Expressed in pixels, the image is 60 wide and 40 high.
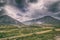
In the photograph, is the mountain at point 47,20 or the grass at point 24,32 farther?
the mountain at point 47,20

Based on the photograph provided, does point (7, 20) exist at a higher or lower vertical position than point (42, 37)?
higher

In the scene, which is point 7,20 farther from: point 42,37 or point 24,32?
point 42,37

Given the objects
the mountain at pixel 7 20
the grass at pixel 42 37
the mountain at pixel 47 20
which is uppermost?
the mountain at pixel 7 20

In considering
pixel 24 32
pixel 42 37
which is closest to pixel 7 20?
pixel 24 32

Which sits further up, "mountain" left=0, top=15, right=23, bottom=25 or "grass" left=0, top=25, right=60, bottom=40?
"mountain" left=0, top=15, right=23, bottom=25

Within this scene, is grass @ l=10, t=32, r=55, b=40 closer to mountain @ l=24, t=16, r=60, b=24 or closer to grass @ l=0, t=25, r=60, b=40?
grass @ l=0, t=25, r=60, b=40

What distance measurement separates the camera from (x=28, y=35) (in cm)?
485

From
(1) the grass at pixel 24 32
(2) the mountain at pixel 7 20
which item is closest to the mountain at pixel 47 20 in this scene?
(1) the grass at pixel 24 32

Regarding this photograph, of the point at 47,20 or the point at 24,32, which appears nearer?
the point at 24,32

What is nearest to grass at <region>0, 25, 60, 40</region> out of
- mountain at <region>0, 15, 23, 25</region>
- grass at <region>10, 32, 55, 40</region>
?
grass at <region>10, 32, 55, 40</region>

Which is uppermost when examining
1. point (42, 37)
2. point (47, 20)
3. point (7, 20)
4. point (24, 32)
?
point (7, 20)

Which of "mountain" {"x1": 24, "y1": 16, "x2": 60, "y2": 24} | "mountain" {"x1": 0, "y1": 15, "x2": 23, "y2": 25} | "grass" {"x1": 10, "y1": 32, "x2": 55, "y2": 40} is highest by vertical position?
"mountain" {"x1": 0, "y1": 15, "x2": 23, "y2": 25}

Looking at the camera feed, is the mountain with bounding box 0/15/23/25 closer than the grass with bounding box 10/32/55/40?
No

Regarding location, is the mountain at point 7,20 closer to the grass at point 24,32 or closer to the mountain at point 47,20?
the grass at point 24,32
